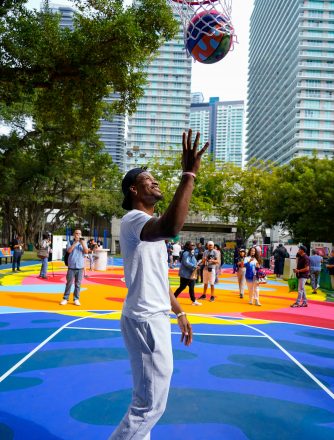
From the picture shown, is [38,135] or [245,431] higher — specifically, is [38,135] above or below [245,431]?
above

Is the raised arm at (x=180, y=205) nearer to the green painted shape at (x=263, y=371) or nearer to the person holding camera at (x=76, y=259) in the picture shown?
the green painted shape at (x=263, y=371)

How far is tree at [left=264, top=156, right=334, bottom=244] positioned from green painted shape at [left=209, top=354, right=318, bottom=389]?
2828cm

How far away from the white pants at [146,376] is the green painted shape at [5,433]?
1.63m

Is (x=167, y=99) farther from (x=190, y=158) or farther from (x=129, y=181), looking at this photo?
(x=190, y=158)

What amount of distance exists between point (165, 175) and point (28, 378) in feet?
138

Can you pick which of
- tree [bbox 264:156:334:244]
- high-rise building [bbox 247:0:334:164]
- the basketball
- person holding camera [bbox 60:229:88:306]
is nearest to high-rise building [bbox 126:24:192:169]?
high-rise building [bbox 247:0:334:164]

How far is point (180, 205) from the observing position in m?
2.29

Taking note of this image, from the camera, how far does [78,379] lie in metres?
5.37

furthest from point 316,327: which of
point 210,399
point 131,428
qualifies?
point 131,428

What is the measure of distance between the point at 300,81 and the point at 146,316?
12042 centimetres

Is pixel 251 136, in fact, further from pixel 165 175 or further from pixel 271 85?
pixel 165 175

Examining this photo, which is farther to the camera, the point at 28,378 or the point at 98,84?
the point at 98,84

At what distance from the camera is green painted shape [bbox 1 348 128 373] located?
19.3ft

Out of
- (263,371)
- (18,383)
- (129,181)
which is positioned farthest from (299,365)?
(129,181)
